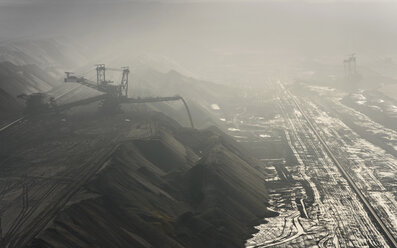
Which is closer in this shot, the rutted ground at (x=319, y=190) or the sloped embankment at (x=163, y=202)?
the sloped embankment at (x=163, y=202)

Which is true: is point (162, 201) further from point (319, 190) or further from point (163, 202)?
point (319, 190)

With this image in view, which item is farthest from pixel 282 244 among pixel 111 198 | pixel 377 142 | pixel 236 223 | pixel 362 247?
pixel 377 142

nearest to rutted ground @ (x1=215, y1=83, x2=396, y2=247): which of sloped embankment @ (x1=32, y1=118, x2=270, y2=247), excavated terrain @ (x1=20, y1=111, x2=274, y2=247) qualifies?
excavated terrain @ (x1=20, y1=111, x2=274, y2=247)

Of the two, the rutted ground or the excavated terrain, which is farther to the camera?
the rutted ground

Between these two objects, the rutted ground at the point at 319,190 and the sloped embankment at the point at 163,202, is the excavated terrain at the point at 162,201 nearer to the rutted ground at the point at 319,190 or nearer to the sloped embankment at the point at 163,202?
the sloped embankment at the point at 163,202

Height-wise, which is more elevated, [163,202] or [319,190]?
[163,202]

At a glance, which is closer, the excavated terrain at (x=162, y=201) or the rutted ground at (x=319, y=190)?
the excavated terrain at (x=162, y=201)

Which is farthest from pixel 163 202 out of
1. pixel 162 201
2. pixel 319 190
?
pixel 319 190

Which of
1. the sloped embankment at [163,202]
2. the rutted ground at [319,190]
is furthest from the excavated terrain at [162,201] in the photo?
the rutted ground at [319,190]

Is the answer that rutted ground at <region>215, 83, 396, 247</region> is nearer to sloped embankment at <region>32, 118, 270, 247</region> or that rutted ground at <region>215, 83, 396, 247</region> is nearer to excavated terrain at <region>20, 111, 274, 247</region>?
excavated terrain at <region>20, 111, 274, 247</region>
